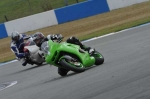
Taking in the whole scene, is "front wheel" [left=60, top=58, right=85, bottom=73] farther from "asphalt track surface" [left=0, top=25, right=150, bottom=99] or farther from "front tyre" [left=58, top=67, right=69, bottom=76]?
"front tyre" [left=58, top=67, right=69, bottom=76]

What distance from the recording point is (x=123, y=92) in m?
8.22

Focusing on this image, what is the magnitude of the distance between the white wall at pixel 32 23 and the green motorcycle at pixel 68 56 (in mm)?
20230

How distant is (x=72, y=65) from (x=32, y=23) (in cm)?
2149

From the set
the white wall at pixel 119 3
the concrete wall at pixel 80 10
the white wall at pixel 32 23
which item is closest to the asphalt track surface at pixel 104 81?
the concrete wall at pixel 80 10

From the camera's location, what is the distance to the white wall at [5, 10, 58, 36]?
3272 centimetres

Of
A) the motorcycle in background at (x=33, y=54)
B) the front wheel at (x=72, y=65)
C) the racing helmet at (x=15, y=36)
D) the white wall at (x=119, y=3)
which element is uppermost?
the front wheel at (x=72, y=65)

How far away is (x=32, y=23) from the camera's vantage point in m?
33.2

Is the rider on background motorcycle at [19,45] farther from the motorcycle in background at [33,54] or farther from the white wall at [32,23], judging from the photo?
the white wall at [32,23]

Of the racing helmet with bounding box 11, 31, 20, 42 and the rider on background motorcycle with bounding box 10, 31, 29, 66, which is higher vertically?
the racing helmet with bounding box 11, 31, 20, 42

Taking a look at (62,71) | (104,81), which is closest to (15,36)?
(62,71)

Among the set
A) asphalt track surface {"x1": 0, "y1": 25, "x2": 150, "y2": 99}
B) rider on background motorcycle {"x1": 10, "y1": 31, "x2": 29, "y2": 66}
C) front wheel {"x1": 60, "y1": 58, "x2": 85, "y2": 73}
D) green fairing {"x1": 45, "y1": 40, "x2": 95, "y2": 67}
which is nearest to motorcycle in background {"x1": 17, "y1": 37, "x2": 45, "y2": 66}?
rider on background motorcycle {"x1": 10, "y1": 31, "x2": 29, "y2": 66}

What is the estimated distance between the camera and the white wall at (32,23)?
107ft

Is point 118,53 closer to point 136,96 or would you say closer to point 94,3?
point 136,96

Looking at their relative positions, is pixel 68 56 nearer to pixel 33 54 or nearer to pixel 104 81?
pixel 104 81
